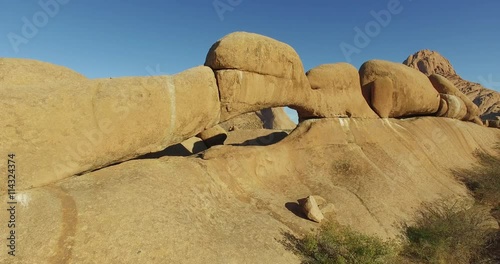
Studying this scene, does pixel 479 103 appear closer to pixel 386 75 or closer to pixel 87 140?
pixel 386 75

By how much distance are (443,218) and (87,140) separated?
479 inches

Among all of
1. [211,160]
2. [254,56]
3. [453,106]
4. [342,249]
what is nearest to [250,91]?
[254,56]

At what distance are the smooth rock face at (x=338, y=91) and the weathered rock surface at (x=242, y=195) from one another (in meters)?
0.62

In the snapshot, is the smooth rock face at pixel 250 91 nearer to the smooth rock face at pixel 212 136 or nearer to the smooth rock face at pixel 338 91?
the smooth rock face at pixel 338 91

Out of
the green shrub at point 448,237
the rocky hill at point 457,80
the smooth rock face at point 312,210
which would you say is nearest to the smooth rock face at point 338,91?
the smooth rock face at point 312,210

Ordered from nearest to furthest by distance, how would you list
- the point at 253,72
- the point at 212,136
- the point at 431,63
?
the point at 253,72 → the point at 212,136 → the point at 431,63

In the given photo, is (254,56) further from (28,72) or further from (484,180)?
(484,180)

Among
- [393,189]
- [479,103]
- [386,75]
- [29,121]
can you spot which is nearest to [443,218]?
[393,189]

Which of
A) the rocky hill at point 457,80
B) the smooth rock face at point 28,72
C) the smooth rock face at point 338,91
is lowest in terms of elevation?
the smooth rock face at point 28,72

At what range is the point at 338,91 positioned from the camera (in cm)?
1462

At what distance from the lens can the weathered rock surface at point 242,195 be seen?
6172 millimetres

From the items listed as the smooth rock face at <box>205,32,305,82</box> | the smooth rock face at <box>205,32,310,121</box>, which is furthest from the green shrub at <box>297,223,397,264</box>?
the smooth rock face at <box>205,32,305,82</box>

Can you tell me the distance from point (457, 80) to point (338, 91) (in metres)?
72.6

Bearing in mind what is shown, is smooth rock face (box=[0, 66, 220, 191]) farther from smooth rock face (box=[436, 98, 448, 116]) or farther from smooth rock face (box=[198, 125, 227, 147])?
smooth rock face (box=[436, 98, 448, 116])
